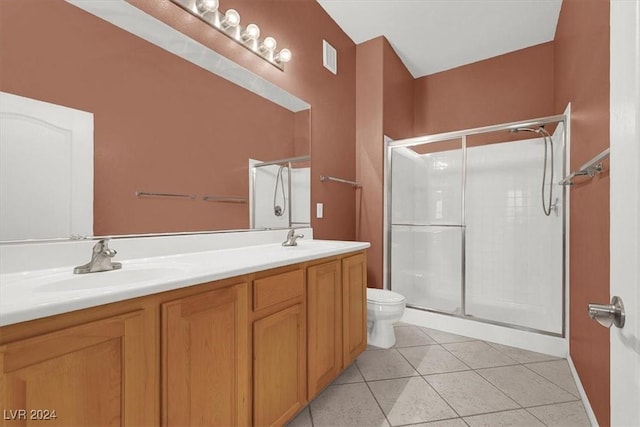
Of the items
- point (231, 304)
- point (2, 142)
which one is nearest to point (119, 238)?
point (2, 142)

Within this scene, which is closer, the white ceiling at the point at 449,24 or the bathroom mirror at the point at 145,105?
the bathroom mirror at the point at 145,105

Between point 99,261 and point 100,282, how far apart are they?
0.26 feet

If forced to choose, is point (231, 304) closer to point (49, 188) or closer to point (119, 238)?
point (119, 238)

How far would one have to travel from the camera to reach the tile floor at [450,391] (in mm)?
1465

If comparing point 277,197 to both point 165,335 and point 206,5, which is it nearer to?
point 206,5

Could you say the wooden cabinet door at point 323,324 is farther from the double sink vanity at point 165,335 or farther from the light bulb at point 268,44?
the light bulb at point 268,44

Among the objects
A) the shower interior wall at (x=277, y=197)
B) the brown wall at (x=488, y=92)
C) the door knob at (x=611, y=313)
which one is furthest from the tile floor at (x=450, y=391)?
the brown wall at (x=488, y=92)

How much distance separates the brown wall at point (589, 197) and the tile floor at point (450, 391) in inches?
7.4

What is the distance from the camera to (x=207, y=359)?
936 millimetres

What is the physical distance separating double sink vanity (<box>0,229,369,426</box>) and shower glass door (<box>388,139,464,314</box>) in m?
1.59

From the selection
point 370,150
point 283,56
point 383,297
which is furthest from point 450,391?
point 283,56

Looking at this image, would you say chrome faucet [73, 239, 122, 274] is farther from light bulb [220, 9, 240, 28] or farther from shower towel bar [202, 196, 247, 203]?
light bulb [220, 9, 240, 28]

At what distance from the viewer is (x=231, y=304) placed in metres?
1.02

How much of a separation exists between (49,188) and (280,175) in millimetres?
1242
